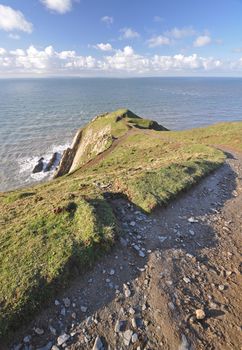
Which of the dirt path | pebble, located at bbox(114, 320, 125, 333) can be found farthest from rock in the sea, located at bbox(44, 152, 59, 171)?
pebble, located at bbox(114, 320, 125, 333)

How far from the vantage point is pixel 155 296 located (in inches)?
307

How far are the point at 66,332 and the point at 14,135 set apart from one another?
78.4 m

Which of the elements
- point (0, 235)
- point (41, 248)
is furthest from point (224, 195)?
point (0, 235)

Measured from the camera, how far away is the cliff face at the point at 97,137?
5100 centimetres

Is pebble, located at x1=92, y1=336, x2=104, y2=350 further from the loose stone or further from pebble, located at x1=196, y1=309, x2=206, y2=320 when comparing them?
pebble, located at x1=196, y1=309, x2=206, y2=320

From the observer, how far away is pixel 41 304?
7250mm

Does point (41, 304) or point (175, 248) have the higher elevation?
point (41, 304)

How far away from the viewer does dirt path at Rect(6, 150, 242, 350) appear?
256 inches

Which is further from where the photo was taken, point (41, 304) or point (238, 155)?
point (238, 155)

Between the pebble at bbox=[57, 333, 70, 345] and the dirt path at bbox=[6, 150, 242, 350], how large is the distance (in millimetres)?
24

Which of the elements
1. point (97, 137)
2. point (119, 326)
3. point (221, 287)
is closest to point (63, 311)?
point (119, 326)

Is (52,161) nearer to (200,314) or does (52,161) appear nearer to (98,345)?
(98,345)

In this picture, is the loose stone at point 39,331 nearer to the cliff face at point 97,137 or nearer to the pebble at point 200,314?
the pebble at point 200,314

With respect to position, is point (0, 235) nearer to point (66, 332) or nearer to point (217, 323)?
point (66, 332)
